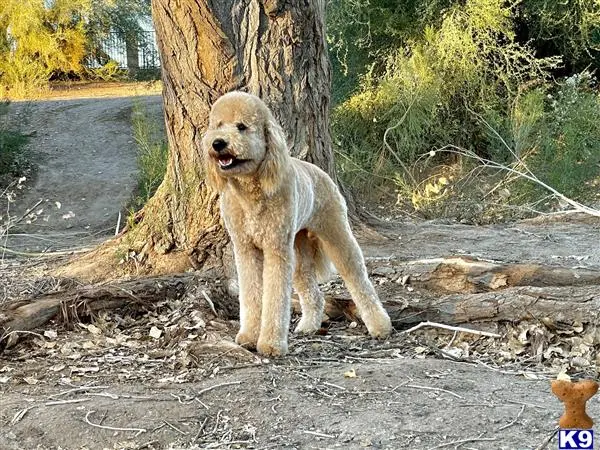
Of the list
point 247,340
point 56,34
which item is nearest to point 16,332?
point 247,340

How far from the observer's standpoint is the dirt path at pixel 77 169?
11.3 metres

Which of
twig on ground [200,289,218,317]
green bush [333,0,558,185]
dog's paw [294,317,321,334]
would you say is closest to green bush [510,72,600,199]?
green bush [333,0,558,185]

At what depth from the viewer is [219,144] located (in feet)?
13.5

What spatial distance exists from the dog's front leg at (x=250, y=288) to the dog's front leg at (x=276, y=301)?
0.46ft

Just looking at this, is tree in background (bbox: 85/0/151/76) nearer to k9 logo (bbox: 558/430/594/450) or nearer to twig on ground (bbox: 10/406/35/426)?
twig on ground (bbox: 10/406/35/426)

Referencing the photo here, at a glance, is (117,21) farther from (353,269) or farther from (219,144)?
(219,144)

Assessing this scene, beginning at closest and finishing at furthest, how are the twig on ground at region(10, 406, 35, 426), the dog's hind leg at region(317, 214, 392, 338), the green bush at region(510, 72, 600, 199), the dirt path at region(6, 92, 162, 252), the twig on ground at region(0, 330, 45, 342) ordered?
the twig on ground at region(10, 406, 35, 426) → the twig on ground at region(0, 330, 45, 342) → the dog's hind leg at region(317, 214, 392, 338) → the dirt path at region(6, 92, 162, 252) → the green bush at region(510, 72, 600, 199)

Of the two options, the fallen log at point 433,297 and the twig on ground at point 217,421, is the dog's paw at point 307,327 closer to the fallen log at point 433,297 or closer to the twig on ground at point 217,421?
the fallen log at point 433,297

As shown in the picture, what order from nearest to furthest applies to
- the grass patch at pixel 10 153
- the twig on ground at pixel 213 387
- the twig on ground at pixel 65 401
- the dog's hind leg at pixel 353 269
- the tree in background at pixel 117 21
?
the twig on ground at pixel 65 401 < the twig on ground at pixel 213 387 < the dog's hind leg at pixel 353 269 < the grass patch at pixel 10 153 < the tree in background at pixel 117 21

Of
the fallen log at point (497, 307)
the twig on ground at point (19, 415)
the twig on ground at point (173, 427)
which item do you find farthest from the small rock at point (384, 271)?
the twig on ground at point (19, 415)

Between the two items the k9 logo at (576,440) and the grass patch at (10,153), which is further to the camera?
the grass patch at (10,153)

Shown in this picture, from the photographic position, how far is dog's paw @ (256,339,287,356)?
180 inches

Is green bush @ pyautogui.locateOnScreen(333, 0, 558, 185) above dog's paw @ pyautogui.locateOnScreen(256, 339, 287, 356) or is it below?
above

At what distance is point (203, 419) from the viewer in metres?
3.79
